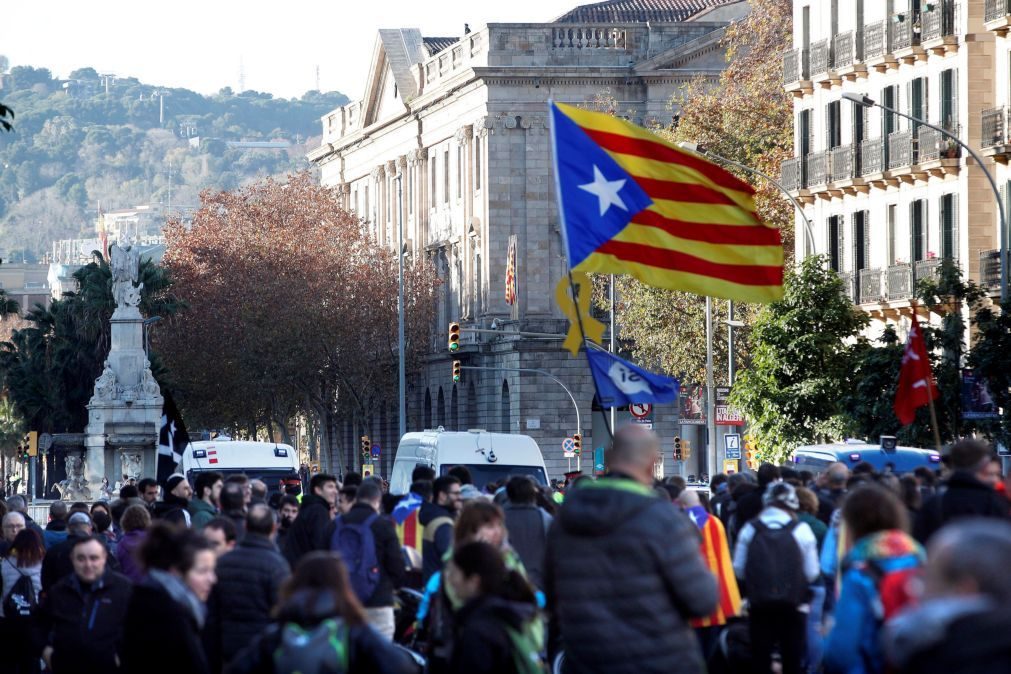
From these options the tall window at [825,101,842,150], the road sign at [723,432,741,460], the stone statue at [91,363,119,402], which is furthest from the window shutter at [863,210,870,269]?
the stone statue at [91,363,119,402]

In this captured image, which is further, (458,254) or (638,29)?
(458,254)

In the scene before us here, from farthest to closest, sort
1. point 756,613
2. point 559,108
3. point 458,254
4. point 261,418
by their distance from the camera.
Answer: point 458,254, point 261,418, point 559,108, point 756,613

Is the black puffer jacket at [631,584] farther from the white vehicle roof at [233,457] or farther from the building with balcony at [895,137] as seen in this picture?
the building with balcony at [895,137]

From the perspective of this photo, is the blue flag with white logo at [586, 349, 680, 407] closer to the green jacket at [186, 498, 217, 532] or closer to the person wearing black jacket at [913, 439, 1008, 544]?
the green jacket at [186, 498, 217, 532]

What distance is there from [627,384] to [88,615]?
5.91 metres

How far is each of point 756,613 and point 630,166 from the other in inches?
189

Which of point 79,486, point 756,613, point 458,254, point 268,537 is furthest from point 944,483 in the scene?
point 458,254

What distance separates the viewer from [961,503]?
1211cm

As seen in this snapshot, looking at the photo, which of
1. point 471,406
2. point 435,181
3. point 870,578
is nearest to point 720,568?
point 870,578

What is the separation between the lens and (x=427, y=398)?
311 ft

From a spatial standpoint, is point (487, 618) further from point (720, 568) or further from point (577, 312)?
point (577, 312)

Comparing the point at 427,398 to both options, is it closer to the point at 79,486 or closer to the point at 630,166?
the point at 79,486

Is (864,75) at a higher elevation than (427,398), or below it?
higher

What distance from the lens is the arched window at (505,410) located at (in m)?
85.6
